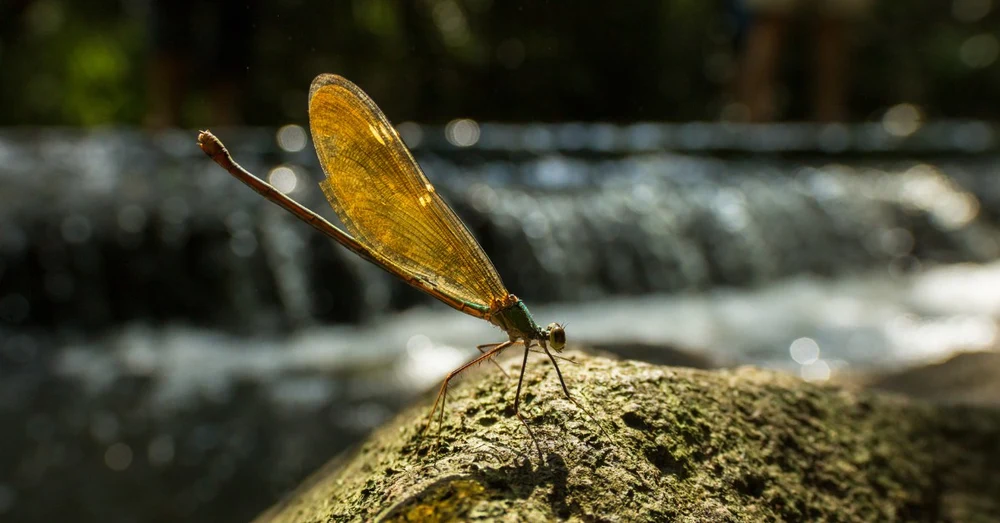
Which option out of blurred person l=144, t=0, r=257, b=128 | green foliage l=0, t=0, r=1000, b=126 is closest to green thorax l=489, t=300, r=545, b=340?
blurred person l=144, t=0, r=257, b=128

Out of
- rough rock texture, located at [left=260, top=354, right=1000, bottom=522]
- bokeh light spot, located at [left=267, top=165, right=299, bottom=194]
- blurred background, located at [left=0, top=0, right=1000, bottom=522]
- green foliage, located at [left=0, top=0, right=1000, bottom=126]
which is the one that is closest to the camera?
rough rock texture, located at [left=260, top=354, right=1000, bottom=522]

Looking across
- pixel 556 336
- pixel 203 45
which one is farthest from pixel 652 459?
pixel 203 45

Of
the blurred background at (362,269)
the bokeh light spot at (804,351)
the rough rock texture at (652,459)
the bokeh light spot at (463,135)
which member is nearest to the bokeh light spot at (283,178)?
the blurred background at (362,269)

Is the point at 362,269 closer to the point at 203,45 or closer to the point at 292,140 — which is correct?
the point at 292,140

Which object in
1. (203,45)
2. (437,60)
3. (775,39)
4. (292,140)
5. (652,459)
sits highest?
(437,60)

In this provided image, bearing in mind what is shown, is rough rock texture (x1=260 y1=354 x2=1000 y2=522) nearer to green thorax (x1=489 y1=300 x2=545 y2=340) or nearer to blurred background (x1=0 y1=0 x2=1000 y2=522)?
green thorax (x1=489 y1=300 x2=545 y2=340)

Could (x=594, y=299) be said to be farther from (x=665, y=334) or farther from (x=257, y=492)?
(x=257, y=492)

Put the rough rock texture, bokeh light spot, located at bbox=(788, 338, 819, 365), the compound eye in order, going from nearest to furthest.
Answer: the rough rock texture → the compound eye → bokeh light spot, located at bbox=(788, 338, 819, 365)

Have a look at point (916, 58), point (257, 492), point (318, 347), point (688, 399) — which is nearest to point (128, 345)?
point (318, 347)

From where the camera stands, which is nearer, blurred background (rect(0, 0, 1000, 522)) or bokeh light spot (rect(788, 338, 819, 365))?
blurred background (rect(0, 0, 1000, 522))
